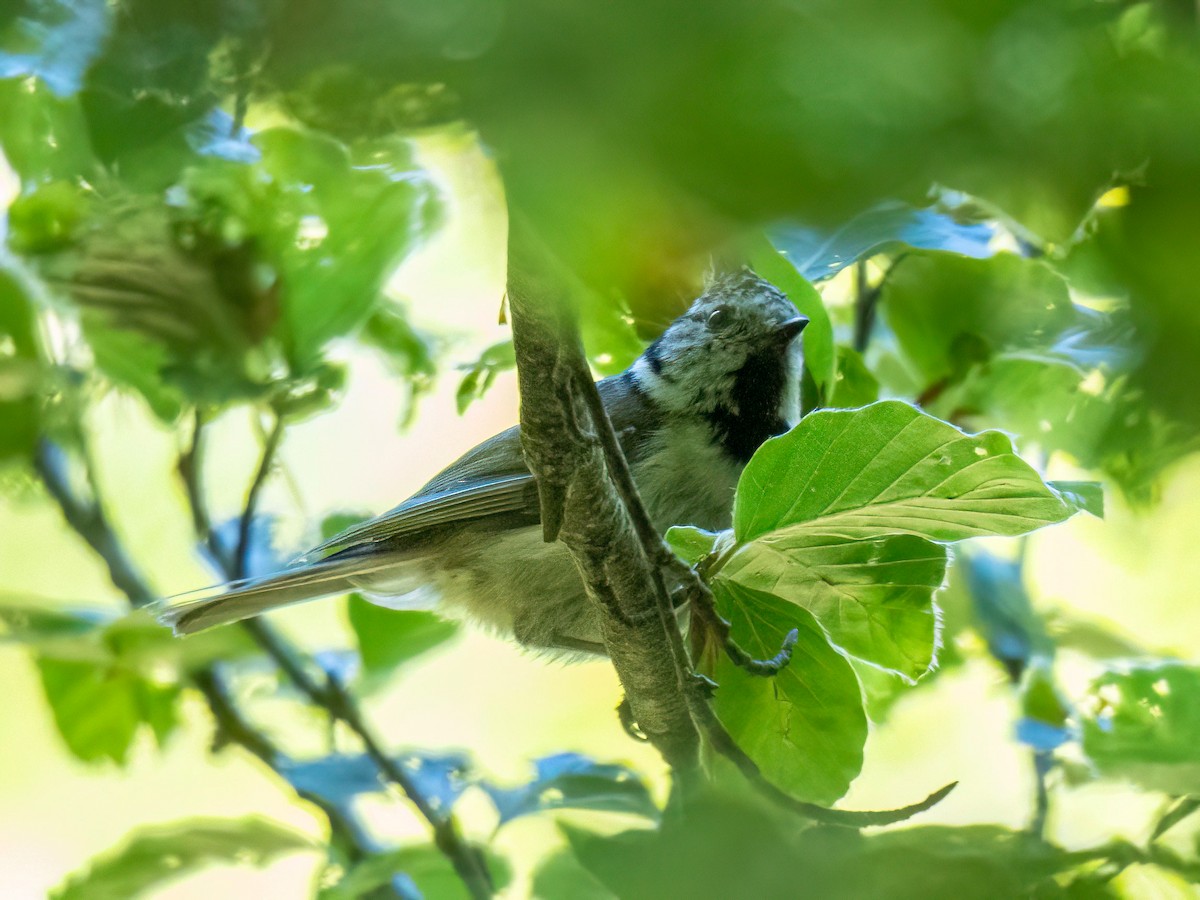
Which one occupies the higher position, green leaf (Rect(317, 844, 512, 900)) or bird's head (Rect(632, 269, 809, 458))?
bird's head (Rect(632, 269, 809, 458))

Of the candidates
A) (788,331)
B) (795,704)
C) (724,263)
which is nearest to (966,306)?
(788,331)

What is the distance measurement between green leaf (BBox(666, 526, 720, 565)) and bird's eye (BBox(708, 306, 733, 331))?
3.26 ft

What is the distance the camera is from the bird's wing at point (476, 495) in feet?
6.52

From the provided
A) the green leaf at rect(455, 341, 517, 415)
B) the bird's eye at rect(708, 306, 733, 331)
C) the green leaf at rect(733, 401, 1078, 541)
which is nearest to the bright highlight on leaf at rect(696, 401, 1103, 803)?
the green leaf at rect(733, 401, 1078, 541)

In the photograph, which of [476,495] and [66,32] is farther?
[476,495]

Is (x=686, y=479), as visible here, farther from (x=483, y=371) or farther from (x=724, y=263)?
(x=724, y=263)

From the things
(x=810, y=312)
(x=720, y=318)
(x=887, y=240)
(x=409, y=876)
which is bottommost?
(x=409, y=876)

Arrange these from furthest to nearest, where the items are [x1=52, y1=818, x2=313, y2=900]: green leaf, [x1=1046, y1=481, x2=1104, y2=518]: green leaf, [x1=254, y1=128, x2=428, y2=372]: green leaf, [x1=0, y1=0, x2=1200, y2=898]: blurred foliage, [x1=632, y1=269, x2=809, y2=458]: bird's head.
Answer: [x1=632, y1=269, x2=809, y2=458]: bird's head < [x1=52, y1=818, x2=313, y2=900]: green leaf < [x1=254, y1=128, x2=428, y2=372]: green leaf < [x1=1046, y1=481, x2=1104, y2=518]: green leaf < [x1=0, y1=0, x2=1200, y2=898]: blurred foliage

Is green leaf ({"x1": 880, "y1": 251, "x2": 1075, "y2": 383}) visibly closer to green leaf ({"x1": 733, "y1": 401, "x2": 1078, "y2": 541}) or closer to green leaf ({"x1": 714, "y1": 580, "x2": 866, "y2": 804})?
green leaf ({"x1": 733, "y1": 401, "x2": 1078, "y2": 541})

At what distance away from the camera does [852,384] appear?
148 cm

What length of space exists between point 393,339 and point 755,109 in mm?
1685

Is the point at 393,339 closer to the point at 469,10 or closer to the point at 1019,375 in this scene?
the point at 1019,375

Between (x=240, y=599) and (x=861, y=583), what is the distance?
4.13 feet

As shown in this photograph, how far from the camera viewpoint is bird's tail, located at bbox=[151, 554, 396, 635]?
6.52ft
